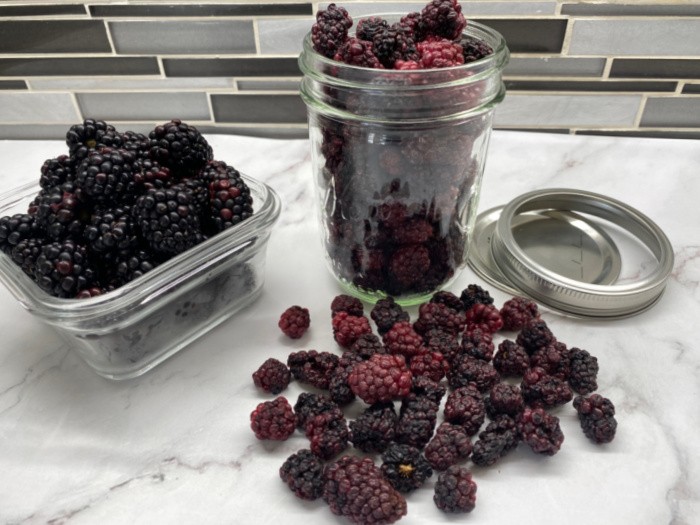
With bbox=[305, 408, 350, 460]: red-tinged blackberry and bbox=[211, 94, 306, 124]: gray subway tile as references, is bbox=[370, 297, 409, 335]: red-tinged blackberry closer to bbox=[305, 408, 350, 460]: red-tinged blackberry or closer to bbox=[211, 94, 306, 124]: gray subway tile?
bbox=[305, 408, 350, 460]: red-tinged blackberry

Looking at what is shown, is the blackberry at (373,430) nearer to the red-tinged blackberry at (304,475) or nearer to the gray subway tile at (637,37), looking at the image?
the red-tinged blackberry at (304,475)

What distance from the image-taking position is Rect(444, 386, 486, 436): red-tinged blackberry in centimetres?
71

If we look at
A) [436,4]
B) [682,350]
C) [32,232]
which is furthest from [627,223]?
[32,232]

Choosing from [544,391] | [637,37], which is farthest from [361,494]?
[637,37]

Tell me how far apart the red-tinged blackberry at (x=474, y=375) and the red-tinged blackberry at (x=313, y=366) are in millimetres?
154

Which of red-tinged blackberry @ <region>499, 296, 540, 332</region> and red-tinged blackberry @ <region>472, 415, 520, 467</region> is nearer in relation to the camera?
red-tinged blackberry @ <region>472, 415, 520, 467</region>

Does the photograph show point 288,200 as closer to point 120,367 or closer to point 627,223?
point 120,367

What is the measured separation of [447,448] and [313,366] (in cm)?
20

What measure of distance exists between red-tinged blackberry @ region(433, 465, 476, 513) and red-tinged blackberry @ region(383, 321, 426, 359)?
182mm

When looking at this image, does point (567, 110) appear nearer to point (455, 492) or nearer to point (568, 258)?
point (568, 258)

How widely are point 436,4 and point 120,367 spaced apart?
61 cm

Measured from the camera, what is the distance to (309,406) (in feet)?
2.42

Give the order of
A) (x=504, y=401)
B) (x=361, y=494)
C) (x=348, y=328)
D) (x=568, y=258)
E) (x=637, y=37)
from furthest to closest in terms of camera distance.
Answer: (x=637, y=37) → (x=568, y=258) → (x=348, y=328) → (x=504, y=401) → (x=361, y=494)

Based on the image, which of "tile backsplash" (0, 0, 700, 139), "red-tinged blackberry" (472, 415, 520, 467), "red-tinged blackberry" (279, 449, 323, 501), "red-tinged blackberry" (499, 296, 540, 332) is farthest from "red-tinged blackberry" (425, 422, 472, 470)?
"tile backsplash" (0, 0, 700, 139)
